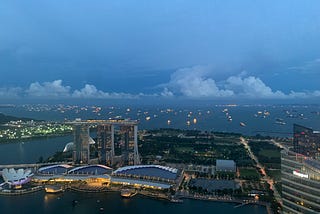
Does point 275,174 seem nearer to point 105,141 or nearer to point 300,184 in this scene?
point 300,184

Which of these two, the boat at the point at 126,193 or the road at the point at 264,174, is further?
the boat at the point at 126,193

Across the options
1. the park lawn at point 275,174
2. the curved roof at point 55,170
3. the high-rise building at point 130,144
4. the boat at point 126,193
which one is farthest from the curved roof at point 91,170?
the park lawn at point 275,174

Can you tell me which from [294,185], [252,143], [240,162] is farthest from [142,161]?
[294,185]

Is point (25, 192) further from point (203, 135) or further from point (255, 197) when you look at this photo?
point (203, 135)

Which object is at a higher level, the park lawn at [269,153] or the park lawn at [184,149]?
the park lawn at [184,149]

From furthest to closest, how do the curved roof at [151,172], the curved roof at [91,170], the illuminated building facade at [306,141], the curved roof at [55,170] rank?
1. the curved roof at [55,170]
2. the curved roof at [91,170]
3. the curved roof at [151,172]
4. the illuminated building facade at [306,141]

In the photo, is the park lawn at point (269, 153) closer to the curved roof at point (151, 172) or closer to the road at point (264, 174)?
the road at point (264, 174)

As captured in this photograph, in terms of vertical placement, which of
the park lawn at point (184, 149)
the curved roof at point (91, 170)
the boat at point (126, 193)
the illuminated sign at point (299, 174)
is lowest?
the boat at point (126, 193)
